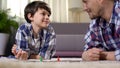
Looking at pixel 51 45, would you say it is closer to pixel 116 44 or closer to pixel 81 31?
pixel 116 44

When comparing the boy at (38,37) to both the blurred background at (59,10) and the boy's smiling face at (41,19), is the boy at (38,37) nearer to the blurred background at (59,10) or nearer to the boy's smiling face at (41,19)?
the boy's smiling face at (41,19)

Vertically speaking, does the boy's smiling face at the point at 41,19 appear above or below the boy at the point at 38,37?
above

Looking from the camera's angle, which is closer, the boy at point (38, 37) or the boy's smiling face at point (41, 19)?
the boy at point (38, 37)

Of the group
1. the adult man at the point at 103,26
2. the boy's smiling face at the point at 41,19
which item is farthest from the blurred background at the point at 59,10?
Result: the adult man at the point at 103,26

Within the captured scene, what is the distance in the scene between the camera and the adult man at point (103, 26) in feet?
3.27

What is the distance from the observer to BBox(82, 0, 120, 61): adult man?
1.00 metres

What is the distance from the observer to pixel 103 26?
42.9 inches

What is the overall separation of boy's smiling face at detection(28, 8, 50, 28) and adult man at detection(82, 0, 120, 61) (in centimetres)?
63

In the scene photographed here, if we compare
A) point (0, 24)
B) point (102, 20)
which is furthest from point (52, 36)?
point (0, 24)

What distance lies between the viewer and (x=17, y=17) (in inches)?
141

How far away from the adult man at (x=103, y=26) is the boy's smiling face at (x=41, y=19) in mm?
630

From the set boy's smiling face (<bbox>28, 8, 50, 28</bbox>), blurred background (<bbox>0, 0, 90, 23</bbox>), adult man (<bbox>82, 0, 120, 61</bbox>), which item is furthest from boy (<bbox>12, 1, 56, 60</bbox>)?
blurred background (<bbox>0, 0, 90, 23</bbox>)

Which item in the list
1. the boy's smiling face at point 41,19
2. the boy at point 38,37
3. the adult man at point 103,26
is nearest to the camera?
the adult man at point 103,26

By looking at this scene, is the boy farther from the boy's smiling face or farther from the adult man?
the adult man
